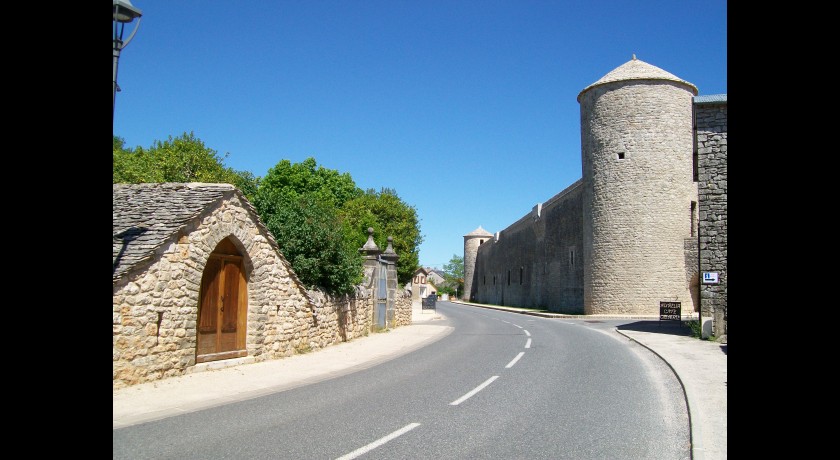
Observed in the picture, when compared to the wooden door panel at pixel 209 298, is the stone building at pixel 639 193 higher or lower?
higher

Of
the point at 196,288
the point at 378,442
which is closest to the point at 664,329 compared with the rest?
the point at 196,288

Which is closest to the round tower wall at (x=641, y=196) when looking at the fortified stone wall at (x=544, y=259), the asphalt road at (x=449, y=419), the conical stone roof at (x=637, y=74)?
the conical stone roof at (x=637, y=74)

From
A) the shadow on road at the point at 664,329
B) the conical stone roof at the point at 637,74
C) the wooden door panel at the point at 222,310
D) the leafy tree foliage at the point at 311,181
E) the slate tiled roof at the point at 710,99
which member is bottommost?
the shadow on road at the point at 664,329

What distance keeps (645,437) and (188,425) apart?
15.9 ft

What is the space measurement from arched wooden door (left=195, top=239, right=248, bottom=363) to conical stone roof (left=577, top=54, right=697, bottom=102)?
27858mm

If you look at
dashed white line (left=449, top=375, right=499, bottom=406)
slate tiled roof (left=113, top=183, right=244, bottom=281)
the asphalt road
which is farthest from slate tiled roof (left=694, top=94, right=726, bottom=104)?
slate tiled roof (left=113, top=183, right=244, bottom=281)

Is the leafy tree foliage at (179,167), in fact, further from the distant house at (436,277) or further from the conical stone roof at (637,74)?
the distant house at (436,277)

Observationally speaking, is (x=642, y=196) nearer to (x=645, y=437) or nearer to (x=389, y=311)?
(x=389, y=311)

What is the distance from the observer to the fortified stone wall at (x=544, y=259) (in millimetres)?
38812

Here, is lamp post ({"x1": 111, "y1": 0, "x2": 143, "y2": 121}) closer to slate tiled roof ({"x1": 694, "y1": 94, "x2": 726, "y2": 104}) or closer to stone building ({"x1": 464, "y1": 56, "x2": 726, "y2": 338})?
slate tiled roof ({"x1": 694, "y1": 94, "x2": 726, "y2": 104})

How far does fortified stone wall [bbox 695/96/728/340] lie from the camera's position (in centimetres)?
1662

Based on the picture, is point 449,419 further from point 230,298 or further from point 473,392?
point 230,298

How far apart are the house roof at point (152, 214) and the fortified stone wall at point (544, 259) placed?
29.3 meters
